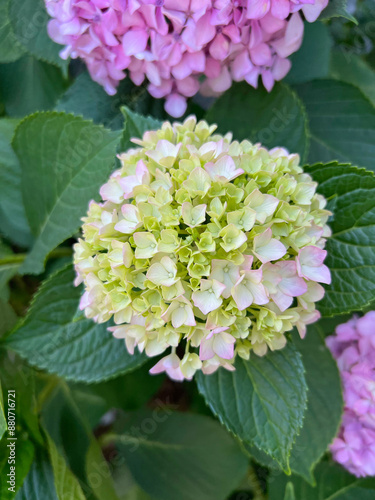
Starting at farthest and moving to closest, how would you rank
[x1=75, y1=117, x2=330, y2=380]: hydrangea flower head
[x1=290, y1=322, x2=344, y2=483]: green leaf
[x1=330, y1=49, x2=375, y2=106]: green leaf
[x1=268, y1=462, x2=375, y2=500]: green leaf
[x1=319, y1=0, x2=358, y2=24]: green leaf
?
[x1=330, y1=49, x2=375, y2=106]: green leaf < [x1=268, y1=462, x2=375, y2=500]: green leaf < [x1=290, y1=322, x2=344, y2=483]: green leaf < [x1=319, y1=0, x2=358, y2=24]: green leaf < [x1=75, y1=117, x2=330, y2=380]: hydrangea flower head

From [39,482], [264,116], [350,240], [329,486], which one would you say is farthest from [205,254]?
[329,486]

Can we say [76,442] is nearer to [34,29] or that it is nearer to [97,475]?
[97,475]

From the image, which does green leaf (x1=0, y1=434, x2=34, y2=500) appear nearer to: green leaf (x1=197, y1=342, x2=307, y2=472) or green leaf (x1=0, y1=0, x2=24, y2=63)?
green leaf (x1=197, y1=342, x2=307, y2=472)

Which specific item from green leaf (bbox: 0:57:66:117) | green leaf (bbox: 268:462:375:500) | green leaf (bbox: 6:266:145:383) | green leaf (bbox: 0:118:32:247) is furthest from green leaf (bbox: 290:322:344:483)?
green leaf (bbox: 0:57:66:117)

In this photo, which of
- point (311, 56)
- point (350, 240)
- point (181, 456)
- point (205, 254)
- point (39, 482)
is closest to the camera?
point (205, 254)

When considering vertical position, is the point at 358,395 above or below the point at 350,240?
below

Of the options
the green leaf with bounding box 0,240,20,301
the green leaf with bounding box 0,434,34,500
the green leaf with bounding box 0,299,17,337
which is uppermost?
the green leaf with bounding box 0,240,20,301
